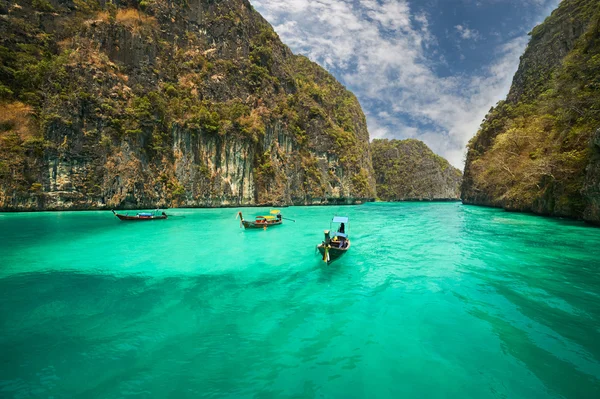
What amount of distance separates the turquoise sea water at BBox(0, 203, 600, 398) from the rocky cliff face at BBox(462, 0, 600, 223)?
38.5ft

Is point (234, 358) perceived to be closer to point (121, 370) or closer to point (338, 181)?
point (121, 370)

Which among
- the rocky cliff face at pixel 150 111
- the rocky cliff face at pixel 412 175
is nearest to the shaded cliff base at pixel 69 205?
the rocky cliff face at pixel 150 111

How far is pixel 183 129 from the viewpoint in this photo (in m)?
48.5

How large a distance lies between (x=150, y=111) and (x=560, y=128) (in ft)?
184

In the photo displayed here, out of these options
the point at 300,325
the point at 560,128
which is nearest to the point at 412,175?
the point at 560,128

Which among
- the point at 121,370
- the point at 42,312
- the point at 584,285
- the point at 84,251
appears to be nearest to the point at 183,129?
the point at 84,251

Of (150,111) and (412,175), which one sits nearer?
(150,111)

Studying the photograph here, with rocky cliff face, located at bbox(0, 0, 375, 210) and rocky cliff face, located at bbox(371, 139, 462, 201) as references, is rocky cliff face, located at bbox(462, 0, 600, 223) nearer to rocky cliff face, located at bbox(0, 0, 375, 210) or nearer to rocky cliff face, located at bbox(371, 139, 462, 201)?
rocky cliff face, located at bbox(0, 0, 375, 210)

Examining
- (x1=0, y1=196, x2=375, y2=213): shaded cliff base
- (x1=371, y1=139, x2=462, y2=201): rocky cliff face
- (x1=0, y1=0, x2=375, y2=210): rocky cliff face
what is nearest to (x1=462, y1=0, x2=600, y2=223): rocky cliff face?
(x1=0, y1=0, x2=375, y2=210): rocky cliff face

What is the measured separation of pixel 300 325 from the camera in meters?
7.24

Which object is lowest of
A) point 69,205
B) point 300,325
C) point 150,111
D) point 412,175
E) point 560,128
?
point 300,325

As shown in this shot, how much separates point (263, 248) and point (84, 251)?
10.8m

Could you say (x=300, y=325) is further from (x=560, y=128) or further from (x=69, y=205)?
(x=69, y=205)

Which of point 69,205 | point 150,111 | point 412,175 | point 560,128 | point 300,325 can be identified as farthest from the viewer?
point 412,175
